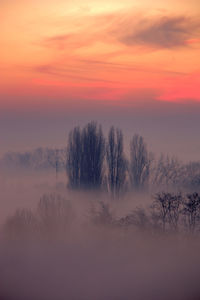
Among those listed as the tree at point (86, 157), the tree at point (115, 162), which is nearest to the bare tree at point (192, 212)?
the tree at point (115, 162)

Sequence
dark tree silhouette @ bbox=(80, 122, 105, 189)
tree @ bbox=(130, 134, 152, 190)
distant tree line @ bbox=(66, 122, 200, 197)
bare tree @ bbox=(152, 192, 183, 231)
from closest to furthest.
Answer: bare tree @ bbox=(152, 192, 183, 231) → dark tree silhouette @ bbox=(80, 122, 105, 189) → distant tree line @ bbox=(66, 122, 200, 197) → tree @ bbox=(130, 134, 152, 190)

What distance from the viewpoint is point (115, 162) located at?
2023cm

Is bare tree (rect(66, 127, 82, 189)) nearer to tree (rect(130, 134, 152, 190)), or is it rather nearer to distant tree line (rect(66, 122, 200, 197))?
distant tree line (rect(66, 122, 200, 197))

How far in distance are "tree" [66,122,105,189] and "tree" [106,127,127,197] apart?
0.47 m

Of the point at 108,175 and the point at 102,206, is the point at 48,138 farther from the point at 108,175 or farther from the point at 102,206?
the point at 102,206

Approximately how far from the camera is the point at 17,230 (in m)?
13.7

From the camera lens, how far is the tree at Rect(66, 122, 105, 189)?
766 inches

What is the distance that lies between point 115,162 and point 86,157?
1481 mm

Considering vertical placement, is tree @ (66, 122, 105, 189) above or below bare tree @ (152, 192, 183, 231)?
above

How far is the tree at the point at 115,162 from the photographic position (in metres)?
19.7

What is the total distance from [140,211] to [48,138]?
72.4 ft

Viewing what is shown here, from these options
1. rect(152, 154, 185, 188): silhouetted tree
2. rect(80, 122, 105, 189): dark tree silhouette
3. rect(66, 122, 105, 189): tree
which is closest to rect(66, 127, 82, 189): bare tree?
rect(66, 122, 105, 189): tree

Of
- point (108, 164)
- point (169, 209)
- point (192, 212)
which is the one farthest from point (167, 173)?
point (192, 212)

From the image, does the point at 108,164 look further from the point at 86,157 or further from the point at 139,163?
the point at 139,163
